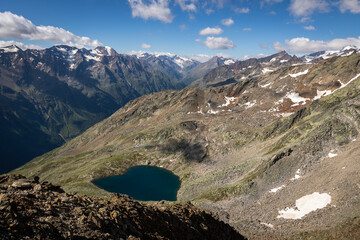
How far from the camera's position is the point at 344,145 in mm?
78312

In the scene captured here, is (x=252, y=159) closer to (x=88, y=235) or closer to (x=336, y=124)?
(x=336, y=124)

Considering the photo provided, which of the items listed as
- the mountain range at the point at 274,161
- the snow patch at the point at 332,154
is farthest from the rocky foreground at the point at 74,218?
the snow patch at the point at 332,154

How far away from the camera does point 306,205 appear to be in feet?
199

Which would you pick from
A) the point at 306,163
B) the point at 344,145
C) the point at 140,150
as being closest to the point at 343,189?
the point at 306,163

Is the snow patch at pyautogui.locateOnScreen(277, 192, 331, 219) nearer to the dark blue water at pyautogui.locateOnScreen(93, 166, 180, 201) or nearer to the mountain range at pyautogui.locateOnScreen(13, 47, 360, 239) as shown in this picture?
the mountain range at pyautogui.locateOnScreen(13, 47, 360, 239)

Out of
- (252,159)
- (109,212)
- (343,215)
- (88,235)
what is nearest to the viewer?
(88,235)

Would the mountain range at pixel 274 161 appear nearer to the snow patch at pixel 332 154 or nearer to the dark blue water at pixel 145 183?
the snow patch at pixel 332 154

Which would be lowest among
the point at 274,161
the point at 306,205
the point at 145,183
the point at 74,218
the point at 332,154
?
the point at 145,183

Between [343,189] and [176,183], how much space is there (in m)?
84.2

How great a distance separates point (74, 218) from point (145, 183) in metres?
110

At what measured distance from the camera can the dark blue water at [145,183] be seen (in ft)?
371

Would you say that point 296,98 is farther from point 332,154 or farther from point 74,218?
point 74,218

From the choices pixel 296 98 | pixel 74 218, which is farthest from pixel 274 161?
pixel 296 98

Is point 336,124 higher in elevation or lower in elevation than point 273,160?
higher
